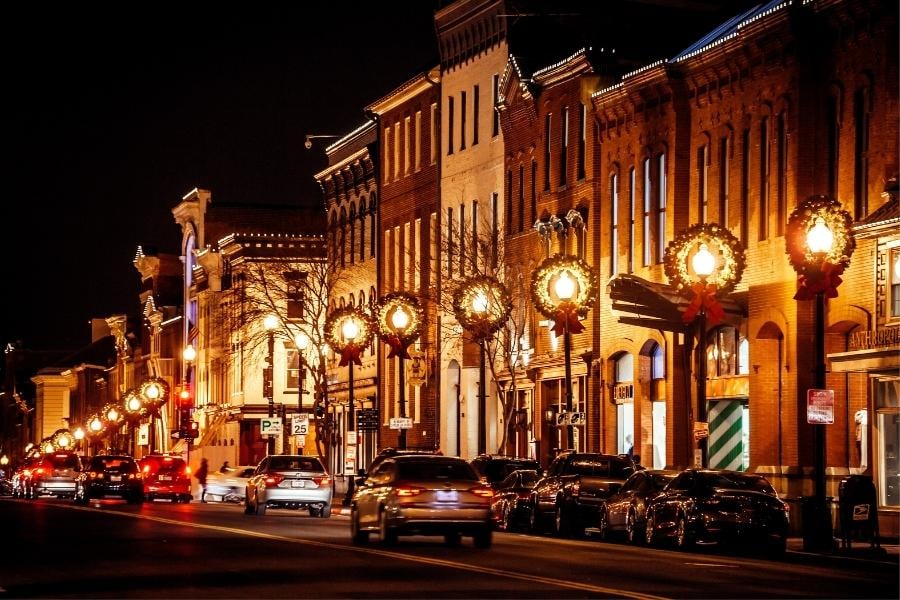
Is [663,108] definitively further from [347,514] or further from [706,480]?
[706,480]

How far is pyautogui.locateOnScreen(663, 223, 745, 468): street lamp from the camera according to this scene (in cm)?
3788

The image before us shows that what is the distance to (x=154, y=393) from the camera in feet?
316

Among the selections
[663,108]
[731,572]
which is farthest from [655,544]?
[663,108]

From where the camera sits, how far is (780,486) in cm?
4078

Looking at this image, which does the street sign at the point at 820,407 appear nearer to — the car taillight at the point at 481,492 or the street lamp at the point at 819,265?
the street lamp at the point at 819,265

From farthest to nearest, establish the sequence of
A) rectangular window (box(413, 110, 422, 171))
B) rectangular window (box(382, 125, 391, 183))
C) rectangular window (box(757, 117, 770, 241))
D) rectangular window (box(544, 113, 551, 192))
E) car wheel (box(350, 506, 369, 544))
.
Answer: rectangular window (box(382, 125, 391, 183)) < rectangular window (box(413, 110, 422, 171)) < rectangular window (box(544, 113, 551, 192)) < rectangular window (box(757, 117, 770, 241)) < car wheel (box(350, 506, 369, 544))

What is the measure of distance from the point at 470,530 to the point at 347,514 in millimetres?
20279

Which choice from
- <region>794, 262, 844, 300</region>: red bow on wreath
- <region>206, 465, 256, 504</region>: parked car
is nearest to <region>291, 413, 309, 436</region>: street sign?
<region>206, 465, 256, 504</region>: parked car

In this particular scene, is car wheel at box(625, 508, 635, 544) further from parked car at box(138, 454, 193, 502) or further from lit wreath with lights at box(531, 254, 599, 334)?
parked car at box(138, 454, 193, 502)

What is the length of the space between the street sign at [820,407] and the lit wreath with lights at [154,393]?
6783cm

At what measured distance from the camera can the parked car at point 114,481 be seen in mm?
58656

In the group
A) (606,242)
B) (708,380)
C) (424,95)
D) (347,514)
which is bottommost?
(347,514)

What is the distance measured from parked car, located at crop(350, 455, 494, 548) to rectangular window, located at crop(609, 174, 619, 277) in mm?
20632

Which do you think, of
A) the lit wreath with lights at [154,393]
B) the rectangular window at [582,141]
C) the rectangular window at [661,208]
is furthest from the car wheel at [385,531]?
the lit wreath with lights at [154,393]
